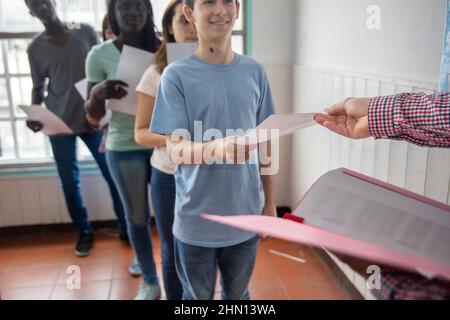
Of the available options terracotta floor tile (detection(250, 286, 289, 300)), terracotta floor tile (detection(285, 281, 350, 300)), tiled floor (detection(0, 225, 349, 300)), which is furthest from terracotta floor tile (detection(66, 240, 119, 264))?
terracotta floor tile (detection(285, 281, 350, 300))

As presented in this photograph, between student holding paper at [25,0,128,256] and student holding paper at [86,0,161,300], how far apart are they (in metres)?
0.54

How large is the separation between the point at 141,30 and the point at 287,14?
1221 millimetres

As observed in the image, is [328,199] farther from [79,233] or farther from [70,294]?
[79,233]

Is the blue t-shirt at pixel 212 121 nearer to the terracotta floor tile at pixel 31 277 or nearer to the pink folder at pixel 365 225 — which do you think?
the pink folder at pixel 365 225

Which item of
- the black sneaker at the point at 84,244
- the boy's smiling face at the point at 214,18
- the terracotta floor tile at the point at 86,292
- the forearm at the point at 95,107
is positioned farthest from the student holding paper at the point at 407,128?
the black sneaker at the point at 84,244

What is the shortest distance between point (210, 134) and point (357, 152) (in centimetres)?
90

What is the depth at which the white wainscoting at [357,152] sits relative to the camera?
1.23 metres

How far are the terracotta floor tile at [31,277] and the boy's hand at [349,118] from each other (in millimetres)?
1851

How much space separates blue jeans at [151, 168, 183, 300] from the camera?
138 centimetres

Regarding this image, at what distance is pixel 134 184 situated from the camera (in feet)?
5.53

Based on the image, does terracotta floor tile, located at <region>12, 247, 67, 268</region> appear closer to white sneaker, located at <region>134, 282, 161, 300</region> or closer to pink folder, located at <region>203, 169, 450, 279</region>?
white sneaker, located at <region>134, 282, 161, 300</region>

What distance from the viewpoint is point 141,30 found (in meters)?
1.64
